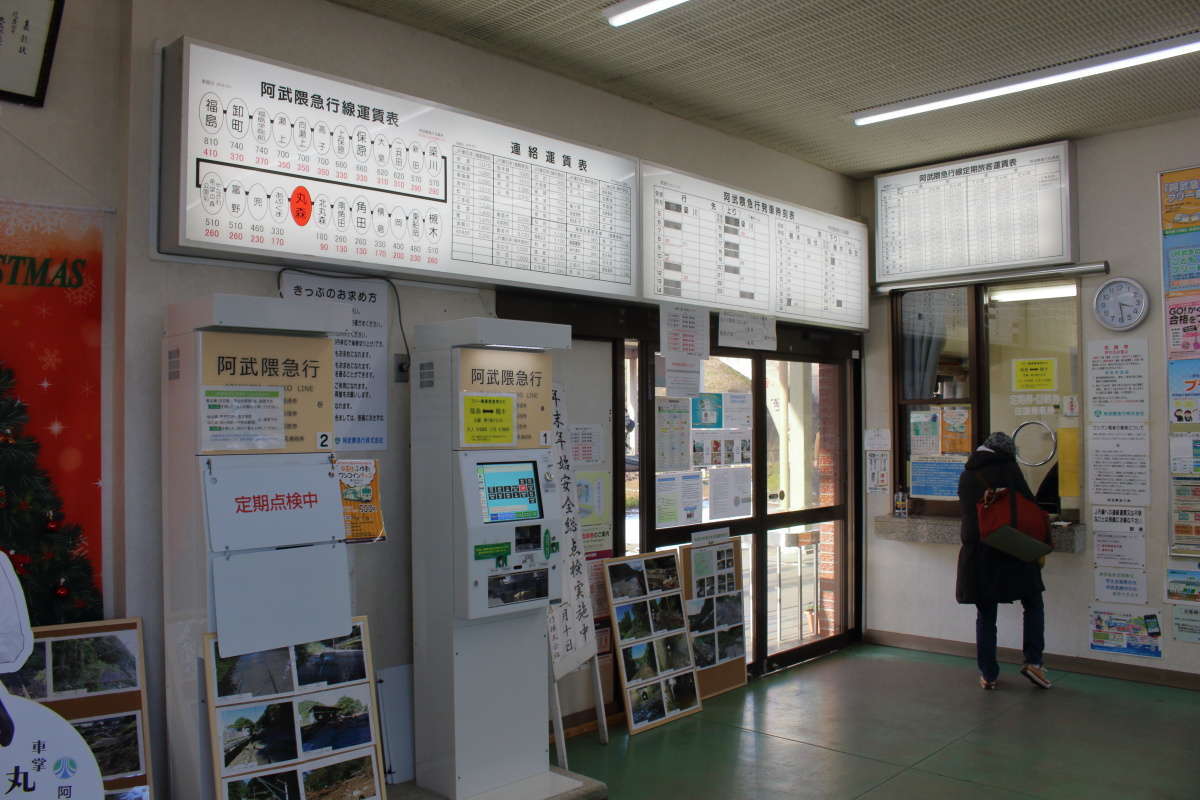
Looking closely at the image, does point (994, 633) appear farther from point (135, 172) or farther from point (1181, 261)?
point (135, 172)

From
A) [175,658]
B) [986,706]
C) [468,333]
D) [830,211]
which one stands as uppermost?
[830,211]

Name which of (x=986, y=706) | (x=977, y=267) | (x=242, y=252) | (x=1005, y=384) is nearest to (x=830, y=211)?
(x=977, y=267)

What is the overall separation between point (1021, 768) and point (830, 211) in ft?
12.3

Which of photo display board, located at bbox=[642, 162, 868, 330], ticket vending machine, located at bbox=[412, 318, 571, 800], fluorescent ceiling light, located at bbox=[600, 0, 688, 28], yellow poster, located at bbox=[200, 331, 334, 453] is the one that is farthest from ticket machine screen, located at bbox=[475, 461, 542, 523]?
fluorescent ceiling light, located at bbox=[600, 0, 688, 28]

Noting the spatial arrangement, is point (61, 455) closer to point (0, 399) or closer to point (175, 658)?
point (0, 399)

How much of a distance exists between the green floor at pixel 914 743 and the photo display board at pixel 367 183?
2.25 meters

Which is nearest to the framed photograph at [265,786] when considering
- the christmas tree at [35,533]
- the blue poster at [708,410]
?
the christmas tree at [35,533]

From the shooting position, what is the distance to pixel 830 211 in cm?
640

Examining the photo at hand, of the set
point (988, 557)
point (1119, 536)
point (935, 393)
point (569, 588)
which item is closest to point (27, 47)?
point (569, 588)

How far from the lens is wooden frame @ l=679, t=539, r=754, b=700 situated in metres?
5.14

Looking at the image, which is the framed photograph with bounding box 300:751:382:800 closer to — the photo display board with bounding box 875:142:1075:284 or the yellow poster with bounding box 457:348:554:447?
the yellow poster with bounding box 457:348:554:447

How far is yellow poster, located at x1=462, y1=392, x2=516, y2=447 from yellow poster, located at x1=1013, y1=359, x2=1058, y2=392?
3723 millimetres

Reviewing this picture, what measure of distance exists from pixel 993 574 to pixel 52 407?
4.65 metres

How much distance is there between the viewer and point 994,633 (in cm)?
525
